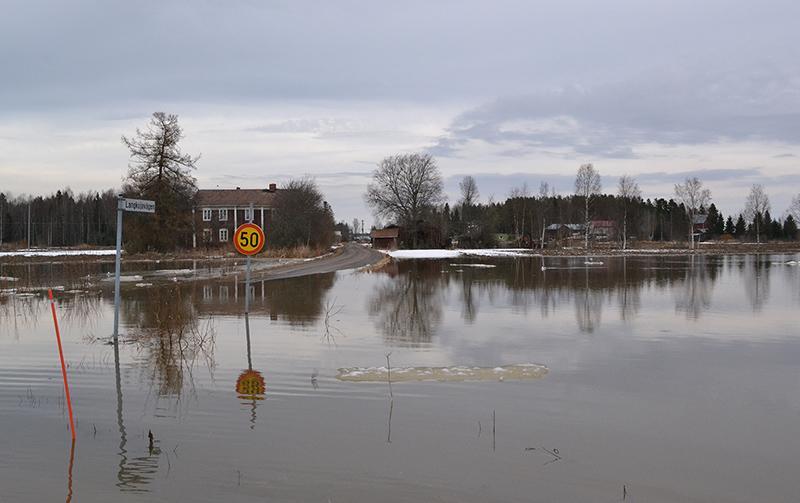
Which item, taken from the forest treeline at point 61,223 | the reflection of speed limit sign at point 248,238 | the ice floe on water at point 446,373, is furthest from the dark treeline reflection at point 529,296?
the forest treeline at point 61,223

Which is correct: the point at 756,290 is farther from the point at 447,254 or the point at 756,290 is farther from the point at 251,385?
the point at 447,254

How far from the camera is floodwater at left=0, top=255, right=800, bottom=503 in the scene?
5.98m

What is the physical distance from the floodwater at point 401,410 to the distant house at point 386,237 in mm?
88042

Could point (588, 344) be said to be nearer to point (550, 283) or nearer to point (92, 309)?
point (92, 309)

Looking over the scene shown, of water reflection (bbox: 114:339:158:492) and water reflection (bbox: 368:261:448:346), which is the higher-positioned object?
water reflection (bbox: 368:261:448:346)

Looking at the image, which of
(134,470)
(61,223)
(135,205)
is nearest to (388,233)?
(61,223)

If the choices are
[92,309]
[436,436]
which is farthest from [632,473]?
[92,309]

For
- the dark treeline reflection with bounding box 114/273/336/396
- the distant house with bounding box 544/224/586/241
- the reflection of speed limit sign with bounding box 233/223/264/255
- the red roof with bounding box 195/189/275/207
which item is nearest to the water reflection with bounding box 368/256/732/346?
the dark treeline reflection with bounding box 114/273/336/396

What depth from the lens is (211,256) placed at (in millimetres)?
60562

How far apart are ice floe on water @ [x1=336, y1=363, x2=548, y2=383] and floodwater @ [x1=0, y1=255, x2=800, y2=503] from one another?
94mm

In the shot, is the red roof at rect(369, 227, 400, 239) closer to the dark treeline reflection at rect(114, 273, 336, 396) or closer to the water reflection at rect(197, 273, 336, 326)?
the water reflection at rect(197, 273, 336, 326)

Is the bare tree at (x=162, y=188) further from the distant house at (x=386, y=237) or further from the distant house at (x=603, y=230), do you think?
the distant house at (x=603, y=230)

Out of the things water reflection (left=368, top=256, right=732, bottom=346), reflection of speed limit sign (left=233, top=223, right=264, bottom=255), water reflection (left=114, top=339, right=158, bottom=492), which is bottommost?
water reflection (left=114, top=339, right=158, bottom=492)

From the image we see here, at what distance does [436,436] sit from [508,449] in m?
0.81
